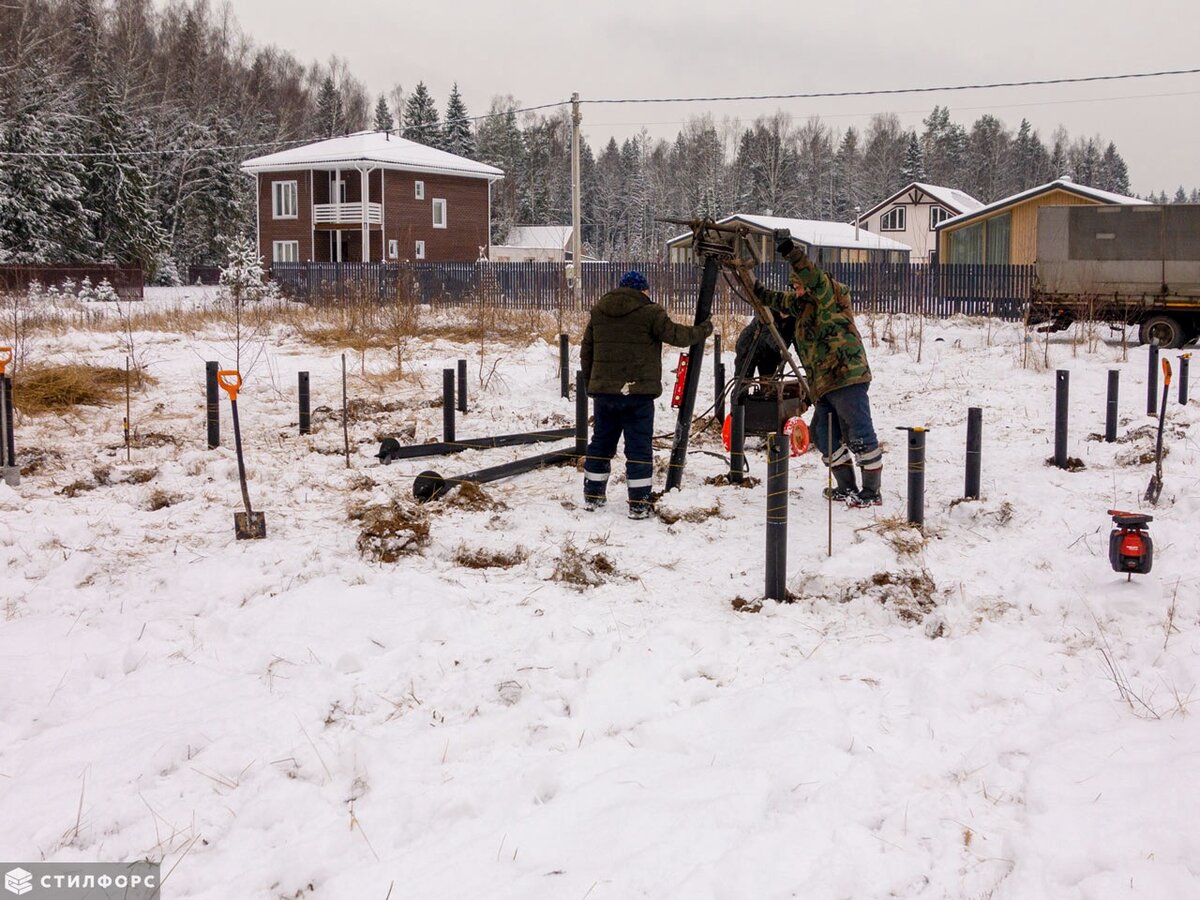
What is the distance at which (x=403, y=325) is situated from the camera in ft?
59.0

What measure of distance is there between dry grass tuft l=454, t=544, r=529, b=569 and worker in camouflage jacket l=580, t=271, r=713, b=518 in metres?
1.27

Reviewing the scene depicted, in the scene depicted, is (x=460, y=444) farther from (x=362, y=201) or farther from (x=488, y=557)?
(x=362, y=201)

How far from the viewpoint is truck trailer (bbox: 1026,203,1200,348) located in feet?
59.8

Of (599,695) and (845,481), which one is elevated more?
(845,481)

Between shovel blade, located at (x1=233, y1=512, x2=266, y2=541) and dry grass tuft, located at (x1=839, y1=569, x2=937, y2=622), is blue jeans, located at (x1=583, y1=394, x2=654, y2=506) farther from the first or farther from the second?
shovel blade, located at (x1=233, y1=512, x2=266, y2=541)

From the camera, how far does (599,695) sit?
4.40 meters

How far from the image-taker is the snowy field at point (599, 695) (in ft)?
10.8

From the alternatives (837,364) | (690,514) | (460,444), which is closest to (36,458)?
(460,444)

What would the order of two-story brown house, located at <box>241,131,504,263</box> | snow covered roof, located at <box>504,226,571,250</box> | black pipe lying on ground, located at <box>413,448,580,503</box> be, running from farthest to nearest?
1. snow covered roof, located at <box>504,226,571,250</box>
2. two-story brown house, located at <box>241,131,504,263</box>
3. black pipe lying on ground, located at <box>413,448,580,503</box>

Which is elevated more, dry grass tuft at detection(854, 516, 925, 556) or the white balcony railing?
the white balcony railing

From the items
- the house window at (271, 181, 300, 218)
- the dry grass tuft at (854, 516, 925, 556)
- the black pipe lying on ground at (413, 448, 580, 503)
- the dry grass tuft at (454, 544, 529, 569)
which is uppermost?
the house window at (271, 181, 300, 218)

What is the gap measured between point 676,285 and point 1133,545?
22636 mm

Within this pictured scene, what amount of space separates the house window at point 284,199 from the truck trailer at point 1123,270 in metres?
35.9

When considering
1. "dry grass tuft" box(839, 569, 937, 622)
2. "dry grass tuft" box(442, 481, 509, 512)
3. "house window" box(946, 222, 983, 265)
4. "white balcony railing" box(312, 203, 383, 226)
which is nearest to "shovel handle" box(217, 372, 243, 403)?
"dry grass tuft" box(442, 481, 509, 512)
